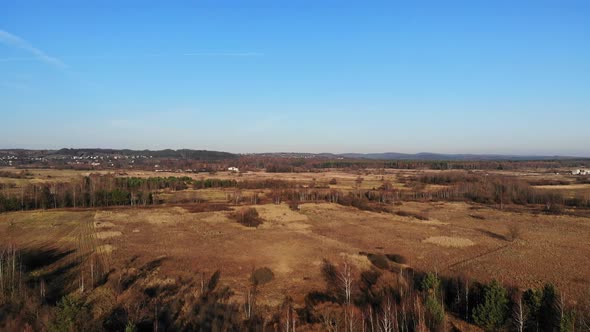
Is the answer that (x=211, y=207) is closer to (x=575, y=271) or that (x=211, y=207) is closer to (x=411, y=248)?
(x=411, y=248)

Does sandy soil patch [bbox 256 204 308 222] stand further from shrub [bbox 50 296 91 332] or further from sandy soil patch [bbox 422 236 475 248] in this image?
shrub [bbox 50 296 91 332]

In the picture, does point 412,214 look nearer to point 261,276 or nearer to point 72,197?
point 261,276

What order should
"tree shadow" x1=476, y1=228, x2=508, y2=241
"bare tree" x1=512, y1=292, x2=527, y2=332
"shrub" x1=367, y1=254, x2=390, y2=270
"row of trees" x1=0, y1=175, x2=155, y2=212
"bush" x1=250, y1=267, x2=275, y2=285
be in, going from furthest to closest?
"row of trees" x1=0, y1=175, x2=155, y2=212 → "tree shadow" x1=476, y1=228, x2=508, y2=241 → "shrub" x1=367, y1=254, x2=390, y2=270 → "bush" x1=250, y1=267, x2=275, y2=285 → "bare tree" x1=512, y1=292, x2=527, y2=332

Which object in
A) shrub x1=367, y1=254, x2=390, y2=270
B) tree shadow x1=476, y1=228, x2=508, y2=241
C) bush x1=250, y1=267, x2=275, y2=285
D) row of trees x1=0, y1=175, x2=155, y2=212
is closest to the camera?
bush x1=250, y1=267, x2=275, y2=285

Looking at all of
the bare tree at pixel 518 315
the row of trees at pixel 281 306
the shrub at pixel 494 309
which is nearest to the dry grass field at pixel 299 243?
the row of trees at pixel 281 306

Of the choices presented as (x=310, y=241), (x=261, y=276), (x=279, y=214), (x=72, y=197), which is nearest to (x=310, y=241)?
(x=310, y=241)

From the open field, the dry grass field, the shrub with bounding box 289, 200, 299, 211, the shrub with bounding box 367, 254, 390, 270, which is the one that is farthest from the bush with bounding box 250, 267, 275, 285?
the shrub with bounding box 289, 200, 299, 211
